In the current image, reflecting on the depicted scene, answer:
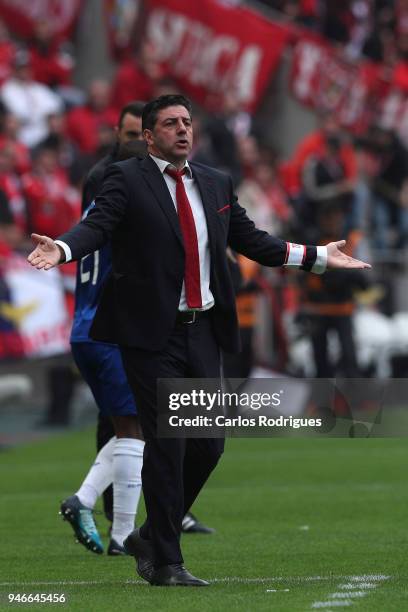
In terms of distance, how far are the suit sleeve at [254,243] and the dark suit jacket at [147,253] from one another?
113 millimetres

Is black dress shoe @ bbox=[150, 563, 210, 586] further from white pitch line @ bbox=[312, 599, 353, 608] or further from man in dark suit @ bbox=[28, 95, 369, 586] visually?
white pitch line @ bbox=[312, 599, 353, 608]

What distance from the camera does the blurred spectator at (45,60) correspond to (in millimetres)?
22219

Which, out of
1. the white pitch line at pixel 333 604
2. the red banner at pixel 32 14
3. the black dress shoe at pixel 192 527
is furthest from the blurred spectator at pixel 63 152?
the white pitch line at pixel 333 604

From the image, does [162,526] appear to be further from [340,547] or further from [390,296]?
[390,296]

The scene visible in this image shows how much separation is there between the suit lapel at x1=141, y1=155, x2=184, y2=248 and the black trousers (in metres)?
0.46

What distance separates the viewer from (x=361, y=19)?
86.0 feet

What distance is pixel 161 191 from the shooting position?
24.6 ft

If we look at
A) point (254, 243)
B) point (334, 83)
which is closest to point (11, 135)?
point (334, 83)

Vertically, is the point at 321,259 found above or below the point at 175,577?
above

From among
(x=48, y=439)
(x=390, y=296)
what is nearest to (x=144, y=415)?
(x=48, y=439)

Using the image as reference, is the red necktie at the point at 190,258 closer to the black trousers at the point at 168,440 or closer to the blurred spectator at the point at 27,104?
the black trousers at the point at 168,440

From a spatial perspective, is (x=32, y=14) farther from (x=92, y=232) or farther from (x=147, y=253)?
(x=92, y=232)

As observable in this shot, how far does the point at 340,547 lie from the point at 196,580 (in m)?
1.82

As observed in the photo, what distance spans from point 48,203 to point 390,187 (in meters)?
6.52
